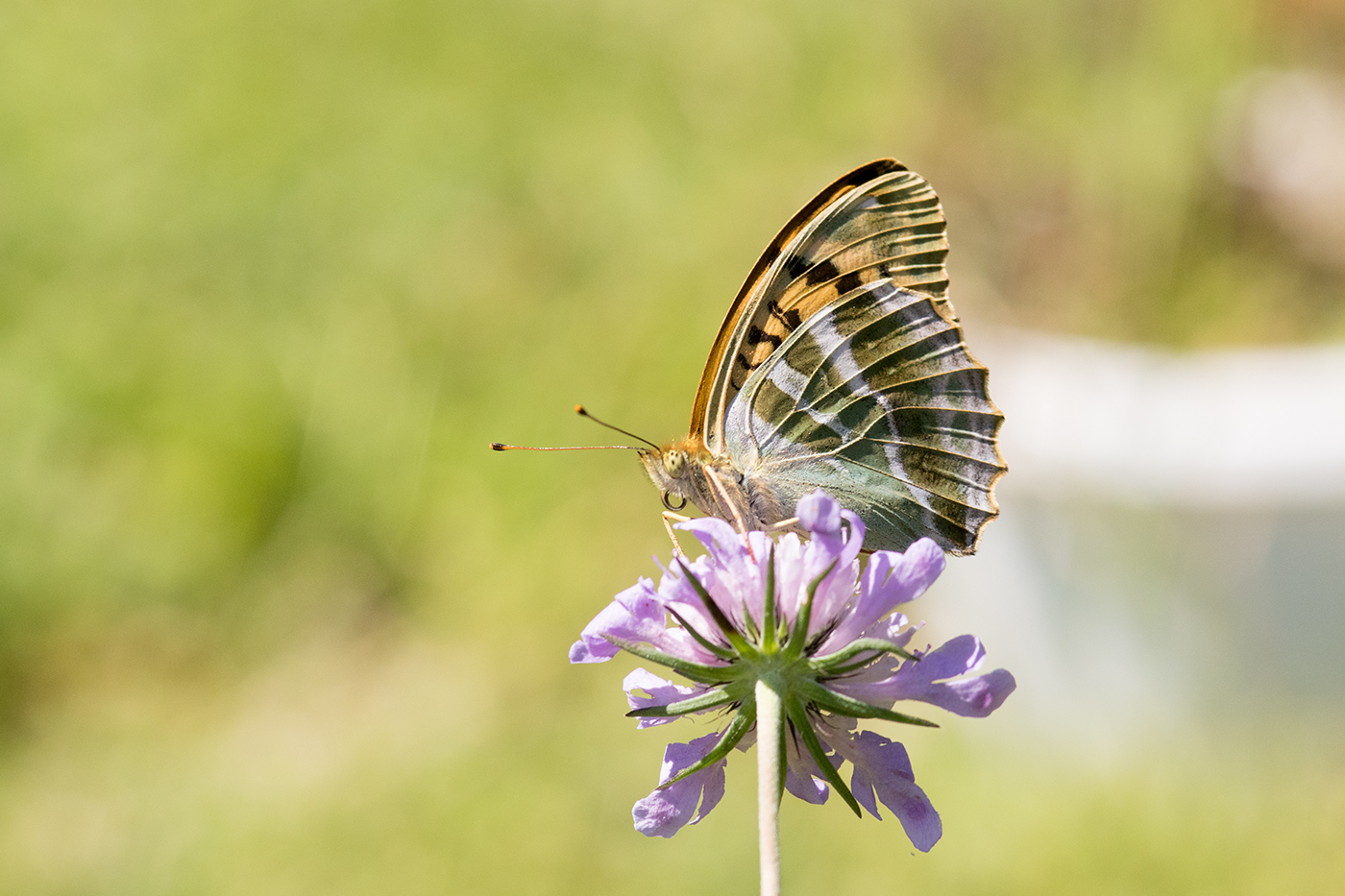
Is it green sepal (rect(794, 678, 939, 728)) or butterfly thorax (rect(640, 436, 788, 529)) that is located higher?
butterfly thorax (rect(640, 436, 788, 529))

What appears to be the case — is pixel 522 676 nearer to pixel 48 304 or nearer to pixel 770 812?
pixel 48 304

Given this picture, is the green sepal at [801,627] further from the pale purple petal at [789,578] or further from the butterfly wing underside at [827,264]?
the butterfly wing underside at [827,264]

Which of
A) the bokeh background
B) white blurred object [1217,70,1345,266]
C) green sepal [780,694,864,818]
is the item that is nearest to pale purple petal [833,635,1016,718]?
green sepal [780,694,864,818]

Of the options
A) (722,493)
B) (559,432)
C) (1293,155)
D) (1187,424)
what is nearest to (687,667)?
(722,493)

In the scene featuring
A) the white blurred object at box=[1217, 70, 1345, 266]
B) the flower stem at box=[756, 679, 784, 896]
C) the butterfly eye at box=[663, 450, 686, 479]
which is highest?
the white blurred object at box=[1217, 70, 1345, 266]

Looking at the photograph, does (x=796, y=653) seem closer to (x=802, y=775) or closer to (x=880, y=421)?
(x=802, y=775)

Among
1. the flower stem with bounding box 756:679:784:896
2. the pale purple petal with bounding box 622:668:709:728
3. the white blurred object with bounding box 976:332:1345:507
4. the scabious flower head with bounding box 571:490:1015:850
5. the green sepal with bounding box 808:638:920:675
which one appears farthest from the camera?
the white blurred object with bounding box 976:332:1345:507

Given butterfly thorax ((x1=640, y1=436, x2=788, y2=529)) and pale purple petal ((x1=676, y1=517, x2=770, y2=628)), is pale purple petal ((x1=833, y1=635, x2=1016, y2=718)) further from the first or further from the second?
butterfly thorax ((x1=640, y1=436, x2=788, y2=529))
